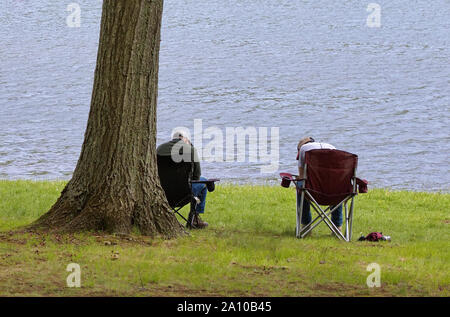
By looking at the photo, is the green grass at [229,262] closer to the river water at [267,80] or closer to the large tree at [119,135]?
the large tree at [119,135]

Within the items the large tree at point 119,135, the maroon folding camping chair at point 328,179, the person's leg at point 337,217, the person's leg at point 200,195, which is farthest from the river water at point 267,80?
the large tree at point 119,135

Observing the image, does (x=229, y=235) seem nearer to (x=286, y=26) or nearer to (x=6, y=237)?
(x=6, y=237)

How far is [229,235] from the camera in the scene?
6.61 meters

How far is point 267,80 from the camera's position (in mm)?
24922

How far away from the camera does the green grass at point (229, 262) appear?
464 cm

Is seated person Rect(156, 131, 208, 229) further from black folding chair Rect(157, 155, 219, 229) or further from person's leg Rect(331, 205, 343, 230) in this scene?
person's leg Rect(331, 205, 343, 230)

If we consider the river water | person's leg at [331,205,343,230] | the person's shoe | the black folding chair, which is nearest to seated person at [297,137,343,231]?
person's leg at [331,205,343,230]

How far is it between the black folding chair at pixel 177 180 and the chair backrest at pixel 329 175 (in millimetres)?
938

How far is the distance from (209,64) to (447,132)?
1089 centimetres

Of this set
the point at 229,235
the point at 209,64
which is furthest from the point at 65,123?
the point at 229,235

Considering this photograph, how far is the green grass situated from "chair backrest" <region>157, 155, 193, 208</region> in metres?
0.45

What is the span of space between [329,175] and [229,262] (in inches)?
69.7

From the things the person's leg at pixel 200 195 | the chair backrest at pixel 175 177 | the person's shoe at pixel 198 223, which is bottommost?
the person's shoe at pixel 198 223

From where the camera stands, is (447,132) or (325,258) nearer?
(325,258)
